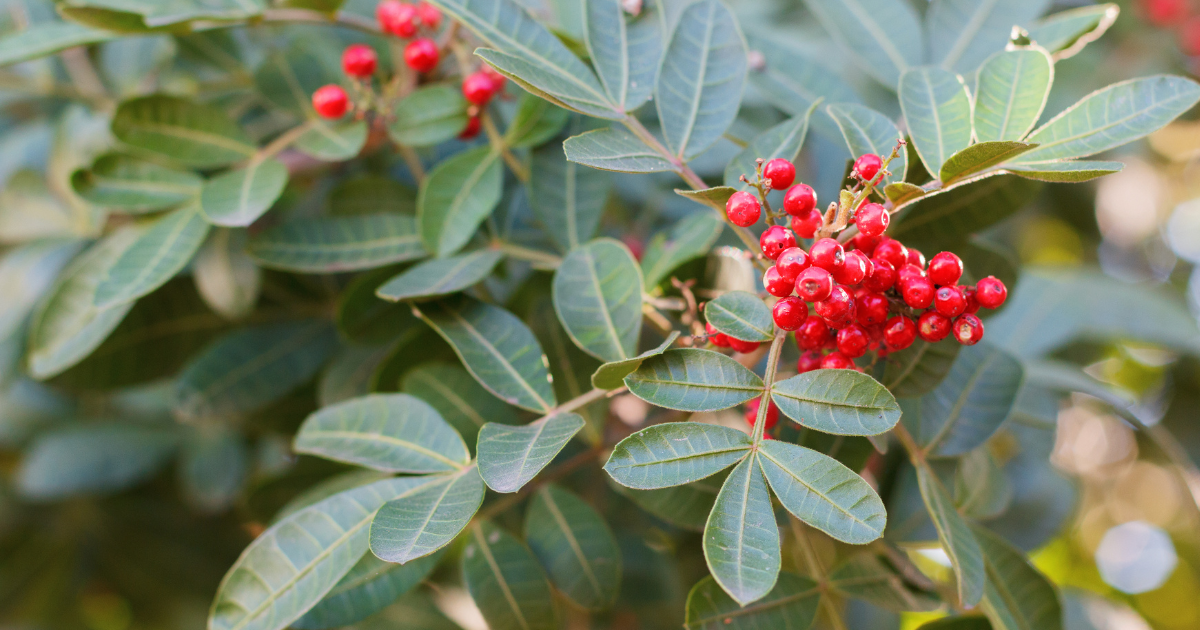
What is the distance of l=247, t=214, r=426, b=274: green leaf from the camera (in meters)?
0.91

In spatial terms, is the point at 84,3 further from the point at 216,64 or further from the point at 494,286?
the point at 494,286

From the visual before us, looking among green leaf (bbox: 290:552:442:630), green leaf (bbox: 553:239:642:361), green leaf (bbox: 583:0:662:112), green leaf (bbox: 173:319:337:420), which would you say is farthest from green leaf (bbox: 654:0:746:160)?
green leaf (bbox: 173:319:337:420)

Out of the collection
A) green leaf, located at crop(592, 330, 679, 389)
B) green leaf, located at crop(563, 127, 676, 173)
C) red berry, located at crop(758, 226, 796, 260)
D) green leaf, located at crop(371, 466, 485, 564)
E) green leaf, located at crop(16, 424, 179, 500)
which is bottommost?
green leaf, located at crop(16, 424, 179, 500)

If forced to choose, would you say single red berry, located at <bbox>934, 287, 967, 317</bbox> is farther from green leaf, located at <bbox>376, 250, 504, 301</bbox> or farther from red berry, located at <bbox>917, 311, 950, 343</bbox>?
green leaf, located at <bbox>376, 250, 504, 301</bbox>

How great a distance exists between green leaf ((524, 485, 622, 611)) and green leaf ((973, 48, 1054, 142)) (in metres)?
0.60

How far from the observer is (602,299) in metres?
0.80

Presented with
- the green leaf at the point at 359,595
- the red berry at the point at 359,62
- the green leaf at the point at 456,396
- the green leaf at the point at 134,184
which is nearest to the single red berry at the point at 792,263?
the green leaf at the point at 456,396

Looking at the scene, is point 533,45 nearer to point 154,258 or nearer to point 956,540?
point 154,258

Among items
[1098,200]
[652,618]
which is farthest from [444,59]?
[1098,200]

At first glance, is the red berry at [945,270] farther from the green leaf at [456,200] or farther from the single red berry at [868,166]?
the green leaf at [456,200]

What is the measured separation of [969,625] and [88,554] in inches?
79.6

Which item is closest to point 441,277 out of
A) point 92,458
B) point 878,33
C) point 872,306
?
point 872,306

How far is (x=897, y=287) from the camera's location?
0.68m

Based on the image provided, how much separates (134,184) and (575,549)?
75 centimetres
